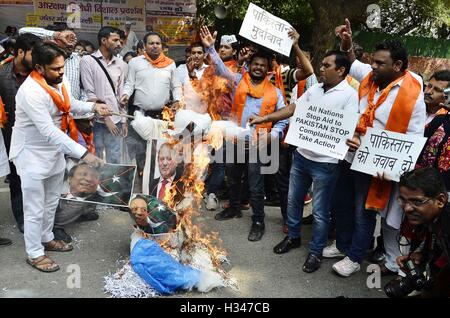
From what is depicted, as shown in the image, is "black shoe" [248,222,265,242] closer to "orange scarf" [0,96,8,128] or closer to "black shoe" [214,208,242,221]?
"black shoe" [214,208,242,221]

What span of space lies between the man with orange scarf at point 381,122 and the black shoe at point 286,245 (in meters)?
0.57

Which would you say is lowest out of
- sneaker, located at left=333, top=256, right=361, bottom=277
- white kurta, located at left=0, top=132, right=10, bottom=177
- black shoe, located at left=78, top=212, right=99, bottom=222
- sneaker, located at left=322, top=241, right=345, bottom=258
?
black shoe, located at left=78, top=212, right=99, bottom=222

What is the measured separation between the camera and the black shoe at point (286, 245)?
15.0 feet

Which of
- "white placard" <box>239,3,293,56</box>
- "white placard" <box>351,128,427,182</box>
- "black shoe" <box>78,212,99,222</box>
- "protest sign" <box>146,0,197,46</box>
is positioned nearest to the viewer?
"white placard" <box>351,128,427,182</box>

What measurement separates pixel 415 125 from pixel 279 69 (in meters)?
1.98

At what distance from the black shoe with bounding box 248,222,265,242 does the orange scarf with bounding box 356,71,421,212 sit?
4.68 feet

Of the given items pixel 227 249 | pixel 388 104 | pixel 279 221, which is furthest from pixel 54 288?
pixel 388 104

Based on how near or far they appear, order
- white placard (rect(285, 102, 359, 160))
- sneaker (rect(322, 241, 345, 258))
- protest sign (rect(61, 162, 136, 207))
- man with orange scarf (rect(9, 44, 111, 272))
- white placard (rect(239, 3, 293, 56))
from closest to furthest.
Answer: man with orange scarf (rect(9, 44, 111, 272)) → white placard (rect(285, 102, 359, 160)) → protest sign (rect(61, 162, 136, 207)) → white placard (rect(239, 3, 293, 56)) → sneaker (rect(322, 241, 345, 258))

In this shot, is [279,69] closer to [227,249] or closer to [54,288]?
[227,249]

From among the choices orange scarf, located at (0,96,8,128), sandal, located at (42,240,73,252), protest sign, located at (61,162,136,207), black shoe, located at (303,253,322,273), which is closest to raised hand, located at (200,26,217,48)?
protest sign, located at (61,162,136,207)

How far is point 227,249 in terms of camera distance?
4.62 m

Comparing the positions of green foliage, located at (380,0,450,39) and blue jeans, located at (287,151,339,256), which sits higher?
green foliage, located at (380,0,450,39)

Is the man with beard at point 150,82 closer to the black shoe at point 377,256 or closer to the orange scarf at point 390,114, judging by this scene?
the orange scarf at point 390,114

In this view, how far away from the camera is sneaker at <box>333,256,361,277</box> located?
409 cm
